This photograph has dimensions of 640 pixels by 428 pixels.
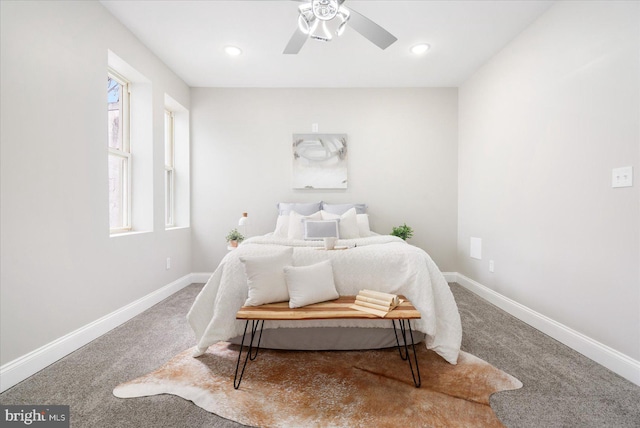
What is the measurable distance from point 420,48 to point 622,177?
2.05 meters

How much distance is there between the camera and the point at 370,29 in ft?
6.68

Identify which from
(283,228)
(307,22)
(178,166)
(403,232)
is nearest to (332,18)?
(307,22)

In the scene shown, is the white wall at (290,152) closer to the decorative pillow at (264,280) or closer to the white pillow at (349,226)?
the white pillow at (349,226)

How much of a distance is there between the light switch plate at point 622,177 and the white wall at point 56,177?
11.8 ft

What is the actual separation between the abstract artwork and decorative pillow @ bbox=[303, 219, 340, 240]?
40.1 inches

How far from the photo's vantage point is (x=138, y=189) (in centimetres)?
309

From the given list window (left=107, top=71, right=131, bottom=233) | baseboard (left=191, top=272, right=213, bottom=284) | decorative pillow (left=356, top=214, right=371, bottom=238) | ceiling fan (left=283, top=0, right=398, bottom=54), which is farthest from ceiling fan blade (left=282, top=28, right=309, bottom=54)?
baseboard (left=191, top=272, right=213, bottom=284)

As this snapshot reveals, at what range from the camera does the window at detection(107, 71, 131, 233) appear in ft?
9.41

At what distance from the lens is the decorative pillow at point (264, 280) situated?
1.83 metres

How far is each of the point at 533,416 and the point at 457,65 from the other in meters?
3.34

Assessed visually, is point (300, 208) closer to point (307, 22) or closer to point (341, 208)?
point (341, 208)

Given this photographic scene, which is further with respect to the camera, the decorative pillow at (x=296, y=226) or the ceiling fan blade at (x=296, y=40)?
the decorative pillow at (x=296, y=226)

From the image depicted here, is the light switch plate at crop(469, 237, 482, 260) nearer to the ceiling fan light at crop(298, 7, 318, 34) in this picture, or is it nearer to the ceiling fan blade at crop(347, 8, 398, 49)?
the ceiling fan blade at crop(347, 8, 398, 49)

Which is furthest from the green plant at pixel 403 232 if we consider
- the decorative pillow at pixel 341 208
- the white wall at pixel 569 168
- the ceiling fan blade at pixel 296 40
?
the ceiling fan blade at pixel 296 40
